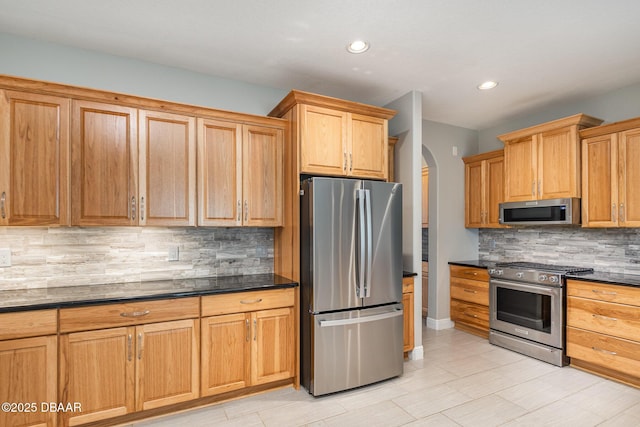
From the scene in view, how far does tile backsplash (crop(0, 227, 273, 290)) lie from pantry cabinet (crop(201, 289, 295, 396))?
0.60m

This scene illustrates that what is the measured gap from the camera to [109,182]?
2438 mm

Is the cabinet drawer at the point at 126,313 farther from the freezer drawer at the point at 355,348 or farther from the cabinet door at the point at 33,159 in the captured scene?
the freezer drawer at the point at 355,348

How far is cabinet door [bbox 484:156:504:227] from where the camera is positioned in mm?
4293

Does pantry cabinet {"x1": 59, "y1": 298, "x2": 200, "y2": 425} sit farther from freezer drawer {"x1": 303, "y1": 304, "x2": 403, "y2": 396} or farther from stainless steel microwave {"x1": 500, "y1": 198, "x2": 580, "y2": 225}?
stainless steel microwave {"x1": 500, "y1": 198, "x2": 580, "y2": 225}

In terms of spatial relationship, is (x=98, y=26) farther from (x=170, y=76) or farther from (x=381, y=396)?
(x=381, y=396)

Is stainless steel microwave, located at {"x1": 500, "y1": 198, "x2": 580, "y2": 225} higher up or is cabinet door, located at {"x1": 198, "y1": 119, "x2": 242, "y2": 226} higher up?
cabinet door, located at {"x1": 198, "y1": 119, "x2": 242, "y2": 226}

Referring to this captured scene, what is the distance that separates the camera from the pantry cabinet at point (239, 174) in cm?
275

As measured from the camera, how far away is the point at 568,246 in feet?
12.8

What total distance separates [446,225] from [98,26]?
419 centimetres

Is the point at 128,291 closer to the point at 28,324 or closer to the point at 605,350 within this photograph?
the point at 28,324

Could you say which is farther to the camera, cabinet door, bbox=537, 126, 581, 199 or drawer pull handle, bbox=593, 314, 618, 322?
cabinet door, bbox=537, 126, 581, 199

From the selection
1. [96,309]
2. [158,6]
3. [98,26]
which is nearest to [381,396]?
[96,309]

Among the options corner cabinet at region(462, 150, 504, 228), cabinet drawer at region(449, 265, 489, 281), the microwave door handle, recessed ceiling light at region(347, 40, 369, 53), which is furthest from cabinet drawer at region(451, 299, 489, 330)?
recessed ceiling light at region(347, 40, 369, 53)

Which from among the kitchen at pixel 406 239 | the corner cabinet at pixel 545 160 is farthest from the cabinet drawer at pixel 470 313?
the corner cabinet at pixel 545 160
